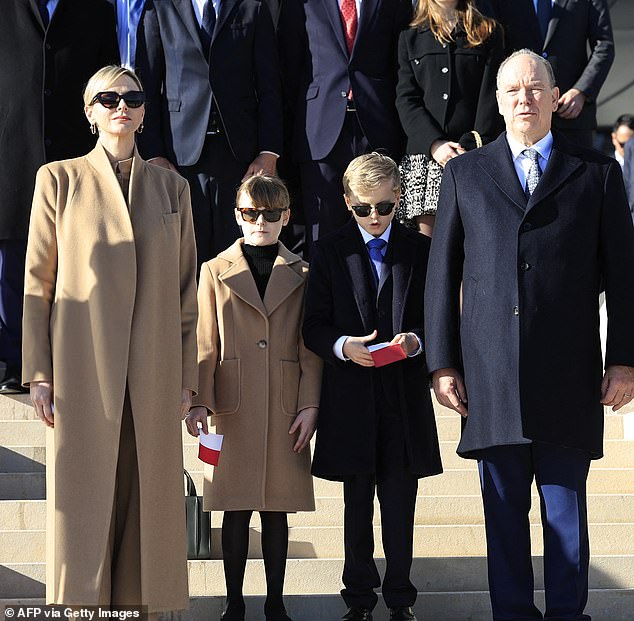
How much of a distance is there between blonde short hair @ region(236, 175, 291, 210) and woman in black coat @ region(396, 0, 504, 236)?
166 centimetres

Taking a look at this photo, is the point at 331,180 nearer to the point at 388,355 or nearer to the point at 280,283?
the point at 280,283

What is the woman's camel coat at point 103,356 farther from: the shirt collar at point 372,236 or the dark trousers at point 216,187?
the dark trousers at point 216,187

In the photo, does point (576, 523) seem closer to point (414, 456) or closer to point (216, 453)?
point (414, 456)

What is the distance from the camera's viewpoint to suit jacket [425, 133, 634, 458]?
4324 millimetres

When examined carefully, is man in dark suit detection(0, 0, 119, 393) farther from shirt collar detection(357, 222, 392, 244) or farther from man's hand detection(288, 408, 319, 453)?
shirt collar detection(357, 222, 392, 244)

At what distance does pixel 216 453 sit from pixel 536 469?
126cm

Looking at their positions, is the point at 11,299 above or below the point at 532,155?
below

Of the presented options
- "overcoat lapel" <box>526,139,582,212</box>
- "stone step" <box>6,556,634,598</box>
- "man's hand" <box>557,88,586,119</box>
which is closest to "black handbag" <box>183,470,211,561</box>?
"stone step" <box>6,556,634,598</box>

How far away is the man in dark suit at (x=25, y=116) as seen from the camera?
6.60 meters

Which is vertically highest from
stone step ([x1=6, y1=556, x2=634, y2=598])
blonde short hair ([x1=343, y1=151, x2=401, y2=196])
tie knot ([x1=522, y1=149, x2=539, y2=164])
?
tie knot ([x1=522, y1=149, x2=539, y2=164])

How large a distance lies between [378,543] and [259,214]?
1566 millimetres

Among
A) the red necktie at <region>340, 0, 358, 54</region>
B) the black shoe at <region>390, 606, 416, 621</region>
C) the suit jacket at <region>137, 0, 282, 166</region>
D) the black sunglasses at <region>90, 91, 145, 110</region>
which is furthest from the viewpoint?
the red necktie at <region>340, 0, 358, 54</region>

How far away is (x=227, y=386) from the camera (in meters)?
5.02

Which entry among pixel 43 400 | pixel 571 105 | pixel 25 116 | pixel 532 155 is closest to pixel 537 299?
pixel 532 155
